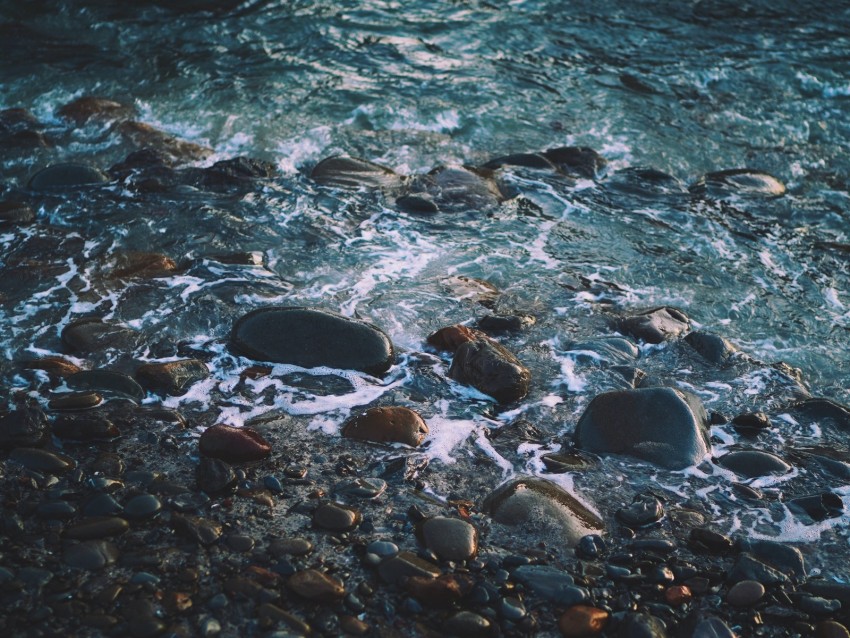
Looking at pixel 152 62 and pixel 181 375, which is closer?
pixel 181 375

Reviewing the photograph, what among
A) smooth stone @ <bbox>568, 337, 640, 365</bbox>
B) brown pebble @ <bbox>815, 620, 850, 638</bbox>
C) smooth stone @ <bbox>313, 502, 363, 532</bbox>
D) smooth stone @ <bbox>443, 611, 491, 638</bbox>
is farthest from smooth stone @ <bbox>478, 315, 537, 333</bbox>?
brown pebble @ <bbox>815, 620, 850, 638</bbox>

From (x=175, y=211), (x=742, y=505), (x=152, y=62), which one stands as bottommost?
(x=742, y=505)

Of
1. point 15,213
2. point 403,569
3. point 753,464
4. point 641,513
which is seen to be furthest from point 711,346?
point 15,213

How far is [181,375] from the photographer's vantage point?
4.40 m

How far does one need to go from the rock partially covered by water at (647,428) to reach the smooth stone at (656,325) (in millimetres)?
902

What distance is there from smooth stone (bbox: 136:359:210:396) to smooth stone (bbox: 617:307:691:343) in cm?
266

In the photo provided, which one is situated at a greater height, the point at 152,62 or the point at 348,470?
the point at 152,62

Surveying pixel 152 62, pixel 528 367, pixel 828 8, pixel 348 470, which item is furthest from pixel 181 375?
pixel 828 8

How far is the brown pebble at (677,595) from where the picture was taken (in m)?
3.15

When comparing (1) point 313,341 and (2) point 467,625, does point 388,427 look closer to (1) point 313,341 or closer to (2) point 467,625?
(1) point 313,341

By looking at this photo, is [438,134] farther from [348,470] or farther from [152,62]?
[348,470]

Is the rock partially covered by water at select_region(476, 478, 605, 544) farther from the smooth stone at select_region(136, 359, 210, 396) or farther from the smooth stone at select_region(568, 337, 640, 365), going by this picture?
the smooth stone at select_region(136, 359, 210, 396)

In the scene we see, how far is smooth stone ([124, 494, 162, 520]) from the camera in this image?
334 cm

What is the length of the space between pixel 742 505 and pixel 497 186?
3.92m
